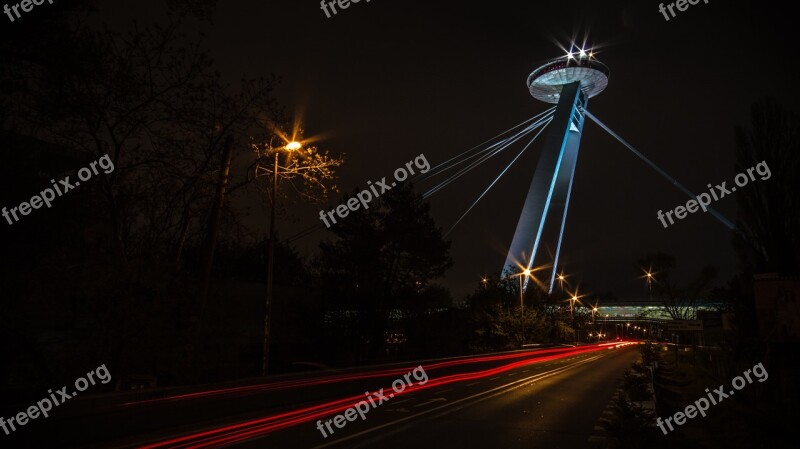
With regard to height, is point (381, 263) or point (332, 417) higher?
point (381, 263)

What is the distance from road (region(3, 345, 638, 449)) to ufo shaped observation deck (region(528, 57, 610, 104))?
56.5 m

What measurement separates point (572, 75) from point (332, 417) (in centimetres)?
6435

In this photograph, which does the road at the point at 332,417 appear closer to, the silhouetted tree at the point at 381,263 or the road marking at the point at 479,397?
the road marking at the point at 479,397

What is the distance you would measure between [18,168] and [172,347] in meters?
5.88

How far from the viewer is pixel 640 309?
8619cm

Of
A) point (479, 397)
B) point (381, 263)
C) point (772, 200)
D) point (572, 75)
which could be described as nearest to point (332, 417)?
point (479, 397)

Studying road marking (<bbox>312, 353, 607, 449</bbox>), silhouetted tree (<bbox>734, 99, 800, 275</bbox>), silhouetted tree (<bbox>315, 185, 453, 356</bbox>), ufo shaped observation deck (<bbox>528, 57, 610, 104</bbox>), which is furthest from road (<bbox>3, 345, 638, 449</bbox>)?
ufo shaped observation deck (<bbox>528, 57, 610, 104</bbox>)

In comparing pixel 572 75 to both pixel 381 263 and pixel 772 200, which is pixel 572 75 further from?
pixel 772 200

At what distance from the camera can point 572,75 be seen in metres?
66.7

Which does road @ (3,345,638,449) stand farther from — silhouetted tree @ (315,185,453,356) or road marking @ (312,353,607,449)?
silhouetted tree @ (315,185,453,356)

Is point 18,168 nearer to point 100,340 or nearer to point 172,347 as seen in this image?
point 100,340

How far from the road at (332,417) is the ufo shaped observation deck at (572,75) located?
5648cm

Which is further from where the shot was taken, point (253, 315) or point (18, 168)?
point (253, 315)

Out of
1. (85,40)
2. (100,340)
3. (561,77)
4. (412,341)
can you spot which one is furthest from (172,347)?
(561,77)
